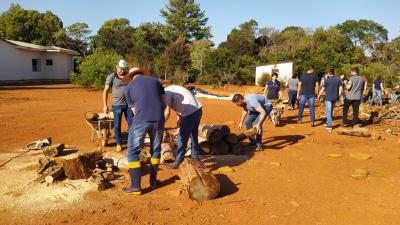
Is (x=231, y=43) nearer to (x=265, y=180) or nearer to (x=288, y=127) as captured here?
(x=288, y=127)

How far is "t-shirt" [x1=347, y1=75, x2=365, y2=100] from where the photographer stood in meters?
10.1

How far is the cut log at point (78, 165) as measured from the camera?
5555mm

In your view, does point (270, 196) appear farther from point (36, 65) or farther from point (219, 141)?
point (36, 65)

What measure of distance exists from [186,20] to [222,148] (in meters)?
44.7

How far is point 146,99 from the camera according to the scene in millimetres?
4926

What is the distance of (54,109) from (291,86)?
31.1ft

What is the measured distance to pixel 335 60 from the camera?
34.8 meters

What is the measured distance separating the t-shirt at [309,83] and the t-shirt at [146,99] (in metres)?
7.02

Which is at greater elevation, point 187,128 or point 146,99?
point 146,99

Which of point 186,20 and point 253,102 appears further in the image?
point 186,20

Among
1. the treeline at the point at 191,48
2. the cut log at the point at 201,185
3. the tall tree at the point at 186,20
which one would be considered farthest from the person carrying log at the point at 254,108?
the tall tree at the point at 186,20

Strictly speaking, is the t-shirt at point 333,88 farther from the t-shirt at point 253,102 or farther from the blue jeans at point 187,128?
the blue jeans at point 187,128

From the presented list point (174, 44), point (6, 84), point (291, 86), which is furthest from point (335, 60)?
point (6, 84)

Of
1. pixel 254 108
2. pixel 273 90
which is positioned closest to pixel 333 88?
pixel 273 90
